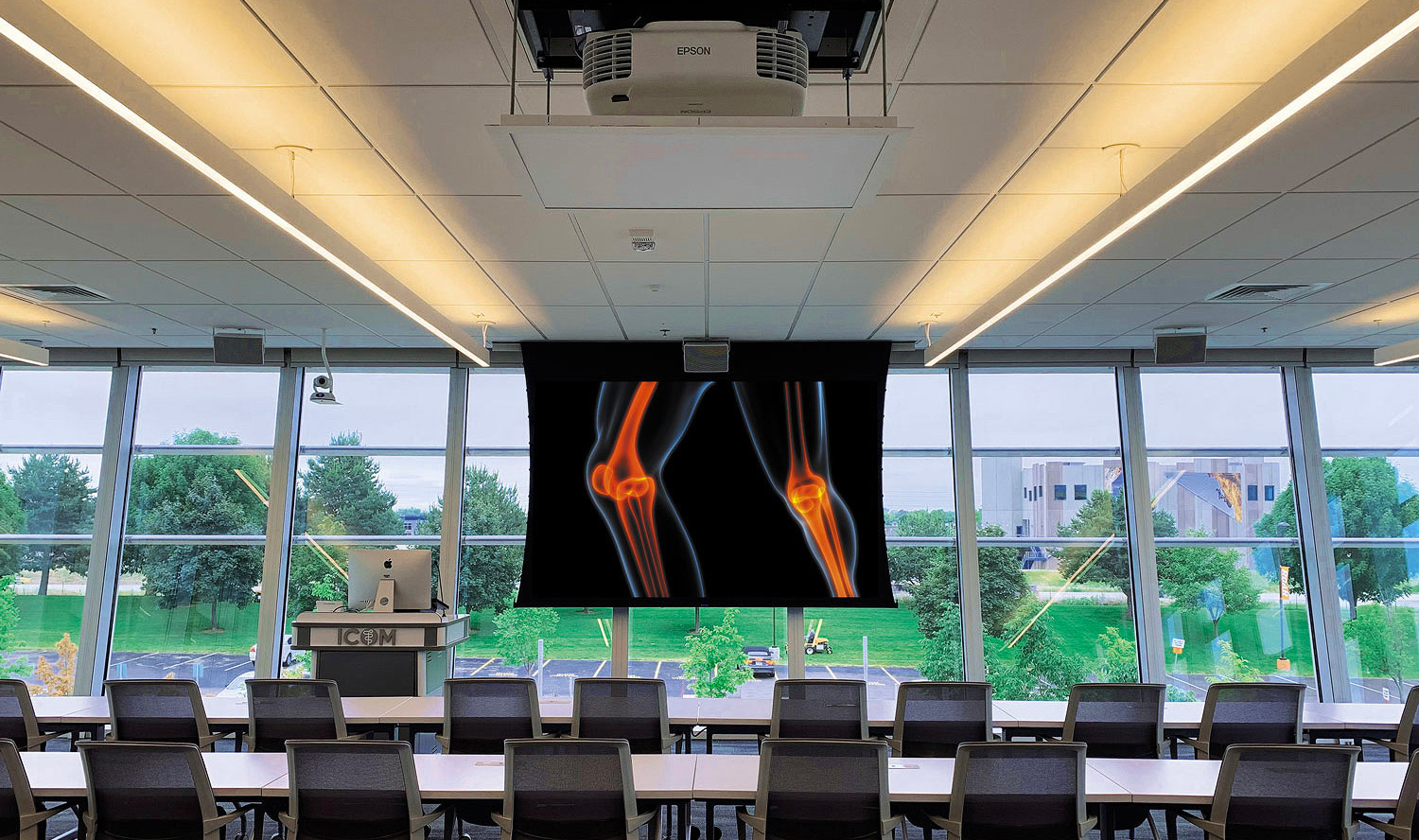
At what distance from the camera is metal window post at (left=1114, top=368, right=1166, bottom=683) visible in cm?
848

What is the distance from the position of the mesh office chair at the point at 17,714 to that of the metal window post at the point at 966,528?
709 cm

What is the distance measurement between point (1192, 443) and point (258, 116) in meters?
8.35

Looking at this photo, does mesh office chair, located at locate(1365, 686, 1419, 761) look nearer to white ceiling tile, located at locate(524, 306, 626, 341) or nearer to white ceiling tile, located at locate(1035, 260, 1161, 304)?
white ceiling tile, located at locate(1035, 260, 1161, 304)

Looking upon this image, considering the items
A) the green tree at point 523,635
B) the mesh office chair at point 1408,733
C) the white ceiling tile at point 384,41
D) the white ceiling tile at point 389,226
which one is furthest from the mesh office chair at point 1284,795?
the green tree at point 523,635

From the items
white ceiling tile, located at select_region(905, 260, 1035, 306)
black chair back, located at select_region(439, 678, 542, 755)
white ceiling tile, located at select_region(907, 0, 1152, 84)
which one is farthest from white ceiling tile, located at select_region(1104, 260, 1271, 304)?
black chair back, located at select_region(439, 678, 542, 755)

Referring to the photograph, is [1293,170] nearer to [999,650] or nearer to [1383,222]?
[1383,222]

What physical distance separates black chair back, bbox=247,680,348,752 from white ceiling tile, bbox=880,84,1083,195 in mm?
4017

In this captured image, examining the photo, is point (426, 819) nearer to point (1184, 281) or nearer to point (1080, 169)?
point (1080, 169)

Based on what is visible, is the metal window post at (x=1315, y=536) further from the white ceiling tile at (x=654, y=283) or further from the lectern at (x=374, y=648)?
the lectern at (x=374, y=648)

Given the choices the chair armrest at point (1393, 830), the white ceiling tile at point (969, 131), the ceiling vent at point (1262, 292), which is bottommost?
the chair armrest at point (1393, 830)

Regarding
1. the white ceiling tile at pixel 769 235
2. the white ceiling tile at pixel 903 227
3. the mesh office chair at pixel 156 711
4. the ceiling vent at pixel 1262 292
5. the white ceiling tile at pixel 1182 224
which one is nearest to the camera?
the white ceiling tile at pixel 1182 224

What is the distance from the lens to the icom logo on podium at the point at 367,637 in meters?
7.56

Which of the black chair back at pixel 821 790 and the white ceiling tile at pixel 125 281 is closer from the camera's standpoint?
the black chair back at pixel 821 790

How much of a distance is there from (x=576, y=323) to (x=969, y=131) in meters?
4.37
